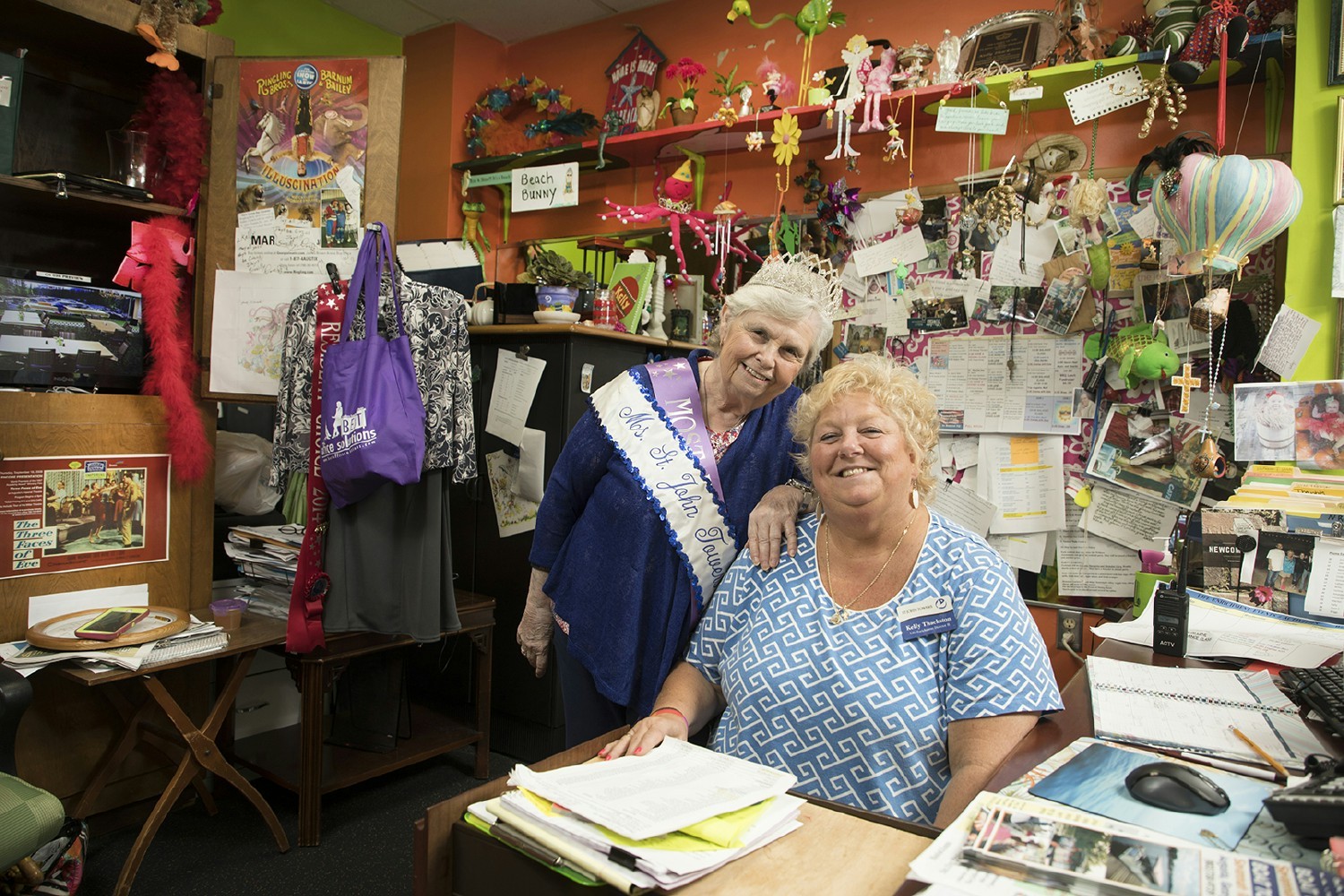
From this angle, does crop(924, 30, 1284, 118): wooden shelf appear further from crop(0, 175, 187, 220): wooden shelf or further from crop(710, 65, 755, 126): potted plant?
crop(0, 175, 187, 220): wooden shelf

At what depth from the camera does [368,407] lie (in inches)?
94.0

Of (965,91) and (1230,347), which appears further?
(965,91)

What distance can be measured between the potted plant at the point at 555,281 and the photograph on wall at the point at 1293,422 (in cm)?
215

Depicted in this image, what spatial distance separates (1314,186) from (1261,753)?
1.78 m

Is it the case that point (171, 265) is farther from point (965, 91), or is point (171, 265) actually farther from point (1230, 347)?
point (1230, 347)

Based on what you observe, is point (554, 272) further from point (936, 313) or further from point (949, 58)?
point (949, 58)

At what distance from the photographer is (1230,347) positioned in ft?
8.37

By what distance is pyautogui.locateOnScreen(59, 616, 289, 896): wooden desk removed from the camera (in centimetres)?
235

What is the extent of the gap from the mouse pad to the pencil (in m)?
0.05

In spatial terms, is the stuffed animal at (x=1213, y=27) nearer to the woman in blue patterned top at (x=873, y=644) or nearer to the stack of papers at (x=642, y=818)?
the woman in blue patterned top at (x=873, y=644)

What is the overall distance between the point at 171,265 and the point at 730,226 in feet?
6.65

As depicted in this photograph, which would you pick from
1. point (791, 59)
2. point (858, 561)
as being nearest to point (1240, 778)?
point (858, 561)

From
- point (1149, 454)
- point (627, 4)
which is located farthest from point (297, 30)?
point (1149, 454)

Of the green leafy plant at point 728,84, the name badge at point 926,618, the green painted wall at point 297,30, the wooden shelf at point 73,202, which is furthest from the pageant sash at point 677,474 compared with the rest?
the green painted wall at point 297,30
